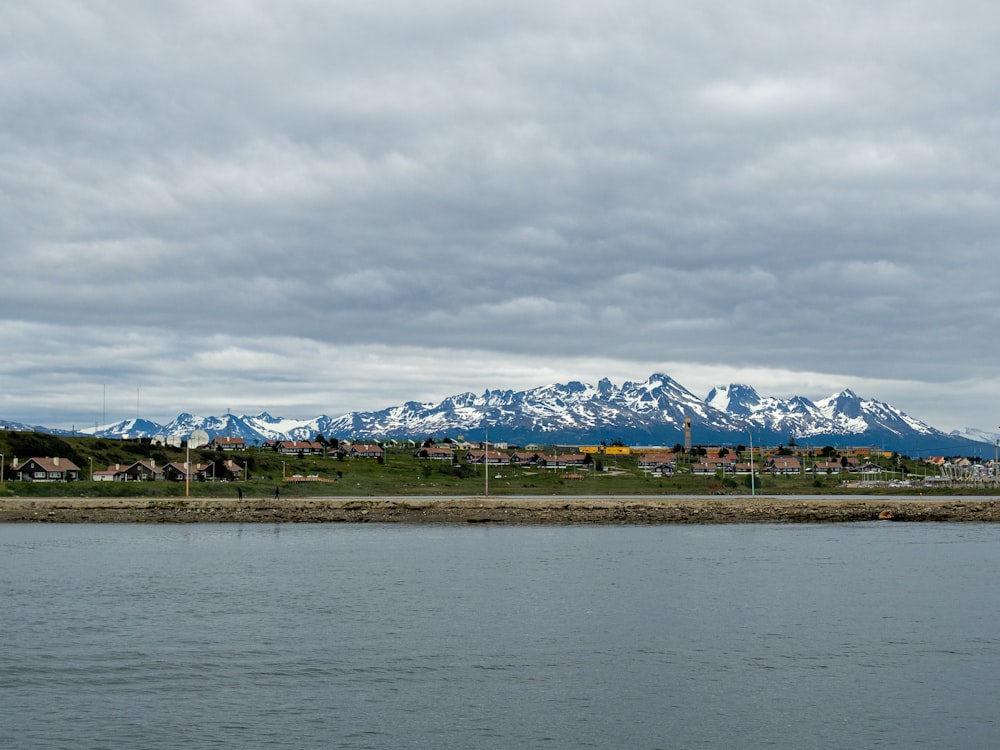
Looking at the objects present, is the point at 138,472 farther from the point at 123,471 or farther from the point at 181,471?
the point at 181,471

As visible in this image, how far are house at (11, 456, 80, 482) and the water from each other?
112m

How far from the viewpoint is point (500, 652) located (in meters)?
35.9

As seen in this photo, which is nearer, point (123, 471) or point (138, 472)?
point (123, 471)

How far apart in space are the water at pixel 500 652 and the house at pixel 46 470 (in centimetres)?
11185

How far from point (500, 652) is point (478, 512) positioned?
82.1 meters

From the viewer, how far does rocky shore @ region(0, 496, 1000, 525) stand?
114062 millimetres

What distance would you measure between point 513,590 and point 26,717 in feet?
94.6

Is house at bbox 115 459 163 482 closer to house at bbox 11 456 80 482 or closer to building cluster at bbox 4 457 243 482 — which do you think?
building cluster at bbox 4 457 243 482

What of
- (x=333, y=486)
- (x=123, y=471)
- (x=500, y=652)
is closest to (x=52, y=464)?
(x=123, y=471)

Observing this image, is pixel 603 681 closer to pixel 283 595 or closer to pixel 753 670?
pixel 753 670

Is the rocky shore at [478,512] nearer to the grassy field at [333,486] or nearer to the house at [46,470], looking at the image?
the grassy field at [333,486]

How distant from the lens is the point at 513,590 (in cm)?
5259

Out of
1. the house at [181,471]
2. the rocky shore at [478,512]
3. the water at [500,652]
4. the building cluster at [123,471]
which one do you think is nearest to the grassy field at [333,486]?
the building cluster at [123,471]

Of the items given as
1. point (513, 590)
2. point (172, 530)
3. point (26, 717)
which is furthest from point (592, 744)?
point (172, 530)
